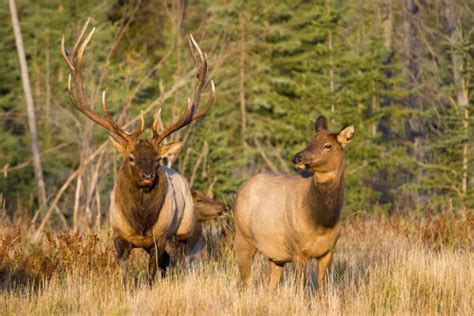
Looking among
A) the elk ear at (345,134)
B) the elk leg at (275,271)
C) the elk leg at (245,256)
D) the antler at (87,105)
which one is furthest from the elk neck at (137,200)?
the elk ear at (345,134)

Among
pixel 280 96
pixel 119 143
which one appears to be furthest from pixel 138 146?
pixel 280 96

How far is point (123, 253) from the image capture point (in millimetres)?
10023

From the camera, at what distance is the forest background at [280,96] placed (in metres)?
21.5

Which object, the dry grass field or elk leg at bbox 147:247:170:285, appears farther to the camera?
elk leg at bbox 147:247:170:285

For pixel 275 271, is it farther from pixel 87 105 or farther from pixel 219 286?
pixel 87 105

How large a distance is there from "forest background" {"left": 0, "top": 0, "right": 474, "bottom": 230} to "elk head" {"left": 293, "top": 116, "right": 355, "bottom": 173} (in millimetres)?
9405

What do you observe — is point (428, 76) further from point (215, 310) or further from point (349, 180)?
point (215, 310)

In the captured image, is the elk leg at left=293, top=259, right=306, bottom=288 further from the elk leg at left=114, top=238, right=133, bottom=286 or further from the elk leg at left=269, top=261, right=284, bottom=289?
the elk leg at left=114, top=238, right=133, bottom=286

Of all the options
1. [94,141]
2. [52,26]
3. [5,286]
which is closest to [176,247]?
[5,286]

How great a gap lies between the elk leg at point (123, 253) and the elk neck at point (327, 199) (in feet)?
7.32

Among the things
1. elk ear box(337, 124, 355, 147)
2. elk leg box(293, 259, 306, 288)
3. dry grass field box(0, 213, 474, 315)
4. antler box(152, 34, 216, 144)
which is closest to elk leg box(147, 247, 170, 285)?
dry grass field box(0, 213, 474, 315)

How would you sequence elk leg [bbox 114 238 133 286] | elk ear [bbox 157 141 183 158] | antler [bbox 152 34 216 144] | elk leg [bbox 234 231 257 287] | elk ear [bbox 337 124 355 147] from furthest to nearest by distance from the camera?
antler [bbox 152 34 216 144] < elk ear [bbox 157 141 183 158] < elk leg [bbox 234 231 257 287] < elk leg [bbox 114 238 133 286] < elk ear [bbox 337 124 355 147]

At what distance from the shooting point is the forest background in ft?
70.6

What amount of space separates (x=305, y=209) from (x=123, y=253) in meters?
2.24
